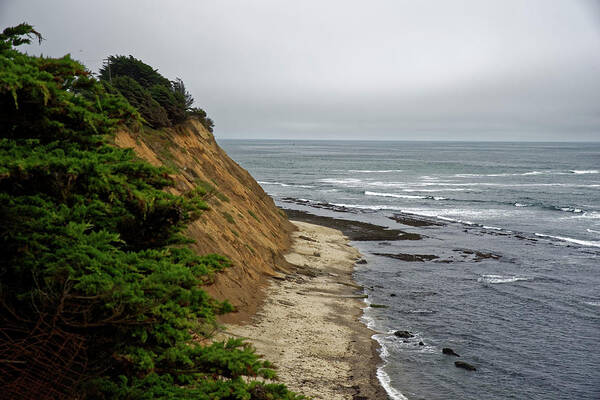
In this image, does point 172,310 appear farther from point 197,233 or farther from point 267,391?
point 197,233

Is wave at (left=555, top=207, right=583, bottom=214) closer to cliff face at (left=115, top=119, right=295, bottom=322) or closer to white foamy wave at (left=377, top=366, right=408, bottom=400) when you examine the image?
cliff face at (left=115, top=119, right=295, bottom=322)

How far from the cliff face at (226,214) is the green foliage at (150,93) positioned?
91cm

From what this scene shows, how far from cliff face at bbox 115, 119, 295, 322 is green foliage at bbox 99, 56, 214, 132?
91 cm

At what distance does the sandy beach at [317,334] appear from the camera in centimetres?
1533

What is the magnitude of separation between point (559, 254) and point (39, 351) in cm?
4073

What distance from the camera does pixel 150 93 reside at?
30.7 metres

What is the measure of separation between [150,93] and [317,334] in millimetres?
20098

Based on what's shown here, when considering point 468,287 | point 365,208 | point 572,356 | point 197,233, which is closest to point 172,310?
point 197,233

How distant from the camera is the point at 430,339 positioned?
20453 millimetres

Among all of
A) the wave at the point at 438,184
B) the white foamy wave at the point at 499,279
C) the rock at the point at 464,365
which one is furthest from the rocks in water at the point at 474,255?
the wave at the point at 438,184

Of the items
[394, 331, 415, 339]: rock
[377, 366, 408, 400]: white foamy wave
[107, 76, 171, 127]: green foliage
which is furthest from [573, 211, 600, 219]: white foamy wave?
[107, 76, 171, 127]: green foliage

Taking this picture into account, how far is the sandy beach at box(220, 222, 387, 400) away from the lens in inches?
603

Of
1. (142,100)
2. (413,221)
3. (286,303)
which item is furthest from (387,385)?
(413,221)

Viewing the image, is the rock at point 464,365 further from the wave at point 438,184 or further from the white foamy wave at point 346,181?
the white foamy wave at point 346,181
